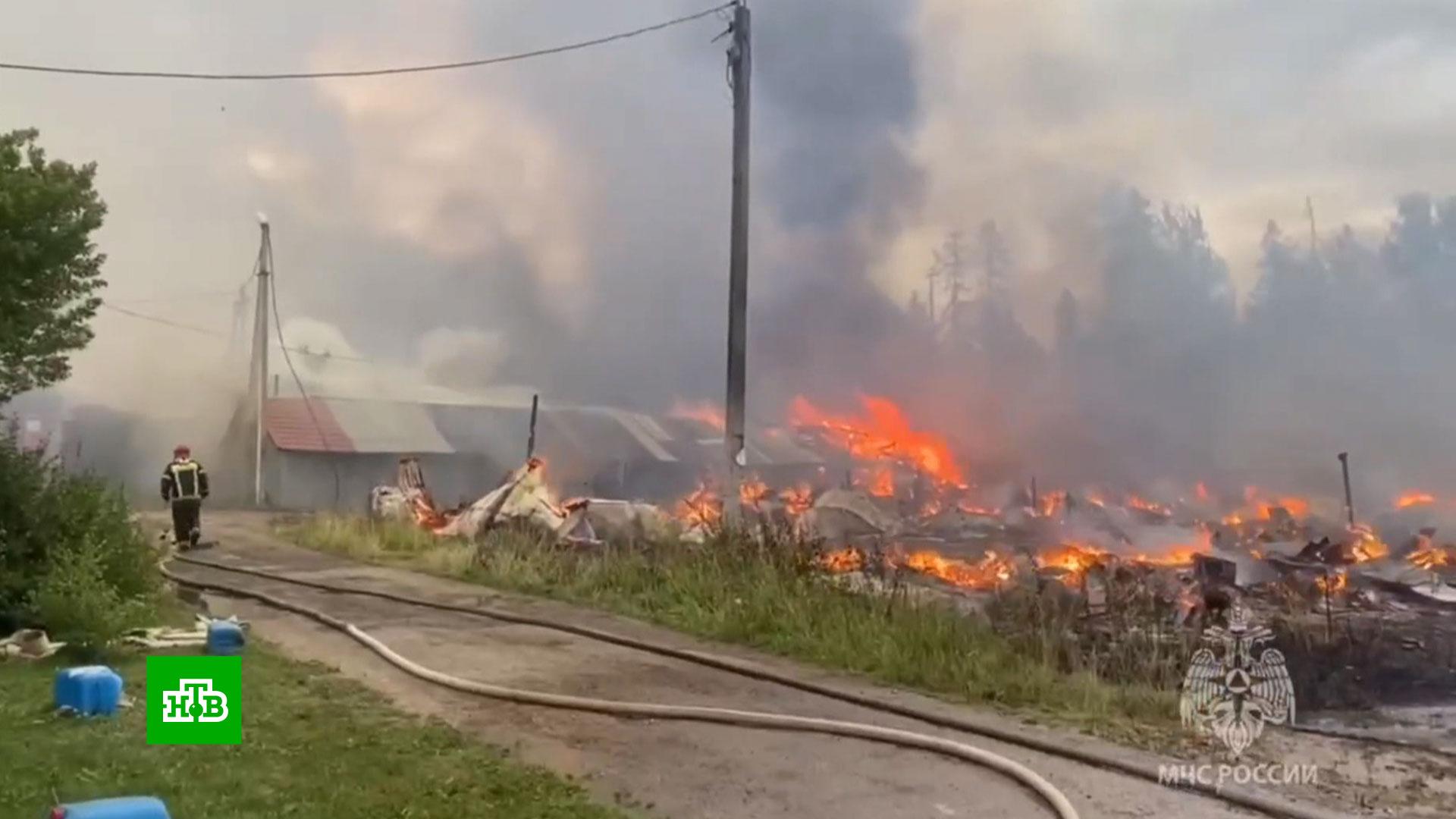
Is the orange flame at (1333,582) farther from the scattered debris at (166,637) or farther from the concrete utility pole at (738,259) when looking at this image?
the scattered debris at (166,637)

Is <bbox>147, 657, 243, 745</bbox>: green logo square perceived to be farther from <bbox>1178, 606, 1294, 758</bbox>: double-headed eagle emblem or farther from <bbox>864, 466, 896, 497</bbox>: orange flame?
<bbox>864, 466, 896, 497</bbox>: orange flame

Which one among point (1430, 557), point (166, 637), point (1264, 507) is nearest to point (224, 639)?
point (166, 637)

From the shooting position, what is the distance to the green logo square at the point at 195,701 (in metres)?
5.38

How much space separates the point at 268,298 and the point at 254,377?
297 cm

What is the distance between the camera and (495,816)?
4305 millimetres

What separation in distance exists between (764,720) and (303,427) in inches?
1034

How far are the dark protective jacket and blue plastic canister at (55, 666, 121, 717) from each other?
34.9ft

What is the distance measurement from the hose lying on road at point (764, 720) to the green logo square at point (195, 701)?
117 cm

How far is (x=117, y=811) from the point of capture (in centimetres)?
333

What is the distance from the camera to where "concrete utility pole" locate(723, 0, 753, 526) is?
1288 cm

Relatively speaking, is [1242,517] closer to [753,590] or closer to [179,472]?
[753,590]

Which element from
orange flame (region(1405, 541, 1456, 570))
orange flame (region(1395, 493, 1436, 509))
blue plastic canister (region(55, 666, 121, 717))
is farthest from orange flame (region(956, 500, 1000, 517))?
blue plastic canister (region(55, 666, 121, 717))

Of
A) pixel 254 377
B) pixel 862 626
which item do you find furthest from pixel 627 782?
pixel 254 377

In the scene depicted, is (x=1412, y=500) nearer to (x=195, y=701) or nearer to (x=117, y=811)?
(x=195, y=701)
